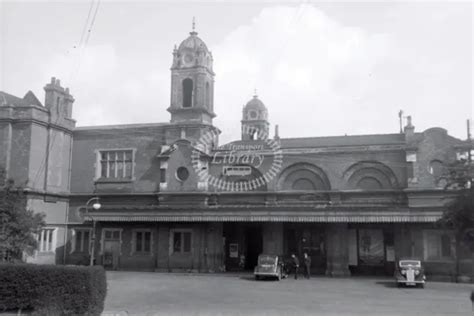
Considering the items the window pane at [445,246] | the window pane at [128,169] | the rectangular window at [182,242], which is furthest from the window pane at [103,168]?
the window pane at [445,246]

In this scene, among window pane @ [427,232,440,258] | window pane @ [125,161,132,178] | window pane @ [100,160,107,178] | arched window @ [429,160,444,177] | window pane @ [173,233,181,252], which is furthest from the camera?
window pane @ [100,160,107,178]

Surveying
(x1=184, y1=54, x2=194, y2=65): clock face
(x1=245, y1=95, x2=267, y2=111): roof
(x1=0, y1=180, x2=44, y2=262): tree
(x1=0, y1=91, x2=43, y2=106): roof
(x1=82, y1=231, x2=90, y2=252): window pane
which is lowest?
(x1=82, y1=231, x2=90, y2=252): window pane

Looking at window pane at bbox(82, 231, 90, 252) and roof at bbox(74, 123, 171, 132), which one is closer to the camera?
window pane at bbox(82, 231, 90, 252)

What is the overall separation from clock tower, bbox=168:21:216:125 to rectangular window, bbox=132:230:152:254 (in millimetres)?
8464

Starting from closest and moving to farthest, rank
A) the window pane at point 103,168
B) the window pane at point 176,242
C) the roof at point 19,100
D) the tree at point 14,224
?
the tree at point 14,224 → the window pane at point 176,242 → the roof at point 19,100 → the window pane at point 103,168

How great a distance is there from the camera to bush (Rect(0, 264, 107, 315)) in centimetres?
1485

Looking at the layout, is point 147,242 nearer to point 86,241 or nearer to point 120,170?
point 86,241

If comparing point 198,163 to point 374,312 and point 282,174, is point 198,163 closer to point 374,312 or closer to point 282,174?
point 282,174

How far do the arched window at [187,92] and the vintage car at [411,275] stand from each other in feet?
62.6

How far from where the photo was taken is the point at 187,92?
35.8 metres

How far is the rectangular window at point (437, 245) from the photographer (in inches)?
1121

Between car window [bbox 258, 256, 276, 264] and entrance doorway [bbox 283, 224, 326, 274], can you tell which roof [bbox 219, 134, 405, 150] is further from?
car window [bbox 258, 256, 276, 264]

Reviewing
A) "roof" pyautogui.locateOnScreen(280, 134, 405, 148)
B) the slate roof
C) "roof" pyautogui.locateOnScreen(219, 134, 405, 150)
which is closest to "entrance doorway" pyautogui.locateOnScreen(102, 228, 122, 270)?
"roof" pyautogui.locateOnScreen(219, 134, 405, 150)

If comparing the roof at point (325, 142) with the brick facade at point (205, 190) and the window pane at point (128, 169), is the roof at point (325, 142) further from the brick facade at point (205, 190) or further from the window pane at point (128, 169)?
the window pane at point (128, 169)
